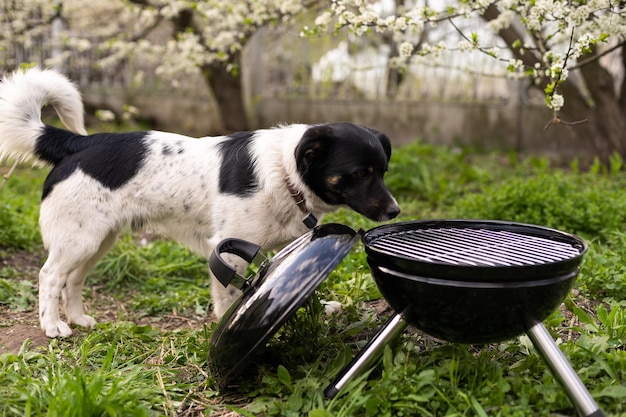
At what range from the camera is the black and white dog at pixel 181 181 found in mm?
Answer: 2898

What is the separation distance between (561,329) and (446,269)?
1212 mm

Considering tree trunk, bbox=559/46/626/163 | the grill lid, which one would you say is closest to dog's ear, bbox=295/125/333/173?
the grill lid

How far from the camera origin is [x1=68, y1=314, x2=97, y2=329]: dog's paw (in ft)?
11.3

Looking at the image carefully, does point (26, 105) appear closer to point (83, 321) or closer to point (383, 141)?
point (83, 321)

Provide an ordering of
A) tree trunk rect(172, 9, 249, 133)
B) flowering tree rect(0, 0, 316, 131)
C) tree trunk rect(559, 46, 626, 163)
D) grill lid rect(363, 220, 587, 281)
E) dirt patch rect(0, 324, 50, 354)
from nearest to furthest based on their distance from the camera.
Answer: grill lid rect(363, 220, 587, 281) < dirt patch rect(0, 324, 50, 354) < flowering tree rect(0, 0, 316, 131) < tree trunk rect(559, 46, 626, 163) < tree trunk rect(172, 9, 249, 133)

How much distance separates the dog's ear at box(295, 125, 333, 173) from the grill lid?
49 centimetres

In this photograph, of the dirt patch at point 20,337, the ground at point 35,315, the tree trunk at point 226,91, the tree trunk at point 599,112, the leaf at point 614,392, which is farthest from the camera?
the tree trunk at point 226,91

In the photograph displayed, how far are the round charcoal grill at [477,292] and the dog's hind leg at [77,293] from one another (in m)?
1.79

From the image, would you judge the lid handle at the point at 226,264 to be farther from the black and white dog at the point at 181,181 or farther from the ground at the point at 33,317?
the ground at the point at 33,317

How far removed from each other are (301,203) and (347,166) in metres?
0.31

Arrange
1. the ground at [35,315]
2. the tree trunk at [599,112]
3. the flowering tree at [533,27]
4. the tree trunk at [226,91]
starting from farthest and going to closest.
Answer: the tree trunk at [226,91] → the tree trunk at [599,112] → the flowering tree at [533,27] → the ground at [35,315]

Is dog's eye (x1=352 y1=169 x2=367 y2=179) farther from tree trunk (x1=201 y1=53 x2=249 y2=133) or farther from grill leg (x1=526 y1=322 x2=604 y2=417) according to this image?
→ tree trunk (x1=201 y1=53 x2=249 y2=133)

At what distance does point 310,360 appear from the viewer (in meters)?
2.64

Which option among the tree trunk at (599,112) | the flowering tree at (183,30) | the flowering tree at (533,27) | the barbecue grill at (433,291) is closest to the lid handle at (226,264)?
the barbecue grill at (433,291)
